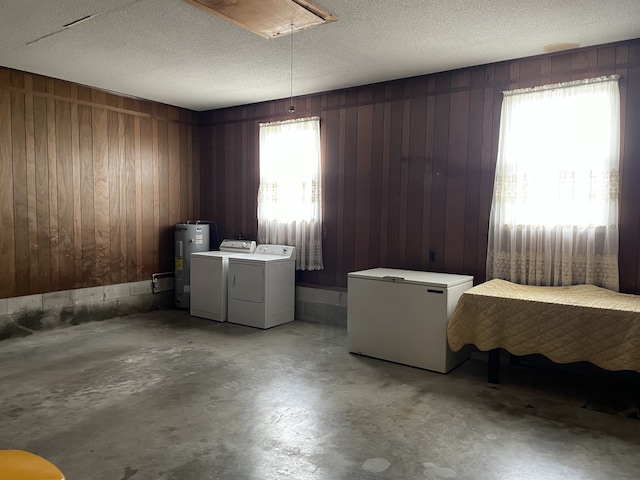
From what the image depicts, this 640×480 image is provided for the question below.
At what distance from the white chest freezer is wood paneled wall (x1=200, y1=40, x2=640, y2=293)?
1.78 ft

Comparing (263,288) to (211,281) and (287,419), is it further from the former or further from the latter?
(287,419)

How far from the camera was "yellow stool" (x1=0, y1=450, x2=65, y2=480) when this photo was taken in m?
1.31

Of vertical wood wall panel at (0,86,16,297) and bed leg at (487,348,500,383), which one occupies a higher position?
vertical wood wall panel at (0,86,16,297)

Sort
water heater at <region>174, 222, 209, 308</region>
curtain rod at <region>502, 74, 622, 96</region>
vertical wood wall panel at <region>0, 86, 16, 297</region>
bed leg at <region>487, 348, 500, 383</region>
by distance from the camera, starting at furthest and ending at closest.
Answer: water heater at <region>174, 222, 209, 308</region>, vertical wood wall panel at <region>0, 86, 16, 297</region>, curtain rod at <region>502, 74, 622, 96</region>, bed leg at <region>487, 348, 500, 383</region>

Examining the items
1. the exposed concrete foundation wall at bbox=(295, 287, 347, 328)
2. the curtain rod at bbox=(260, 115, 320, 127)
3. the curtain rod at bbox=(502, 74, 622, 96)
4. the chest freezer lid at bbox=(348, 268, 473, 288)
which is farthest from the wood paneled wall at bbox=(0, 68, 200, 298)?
the curtain rod at bbox=(502, 74, 622, 96)

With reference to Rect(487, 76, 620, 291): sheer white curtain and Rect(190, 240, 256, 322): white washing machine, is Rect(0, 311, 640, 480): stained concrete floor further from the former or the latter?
Rect(190, 240, 256, 322): white washing machine

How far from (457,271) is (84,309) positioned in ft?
13.7

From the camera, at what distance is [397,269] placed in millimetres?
4621

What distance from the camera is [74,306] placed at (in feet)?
16.6

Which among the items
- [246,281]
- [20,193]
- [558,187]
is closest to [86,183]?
[20,193]

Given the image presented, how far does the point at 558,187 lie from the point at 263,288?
3.05m

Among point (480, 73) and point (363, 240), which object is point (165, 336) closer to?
point (363, 240)

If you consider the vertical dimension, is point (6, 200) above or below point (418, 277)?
above

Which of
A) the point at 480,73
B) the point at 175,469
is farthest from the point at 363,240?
the point at 175,469
